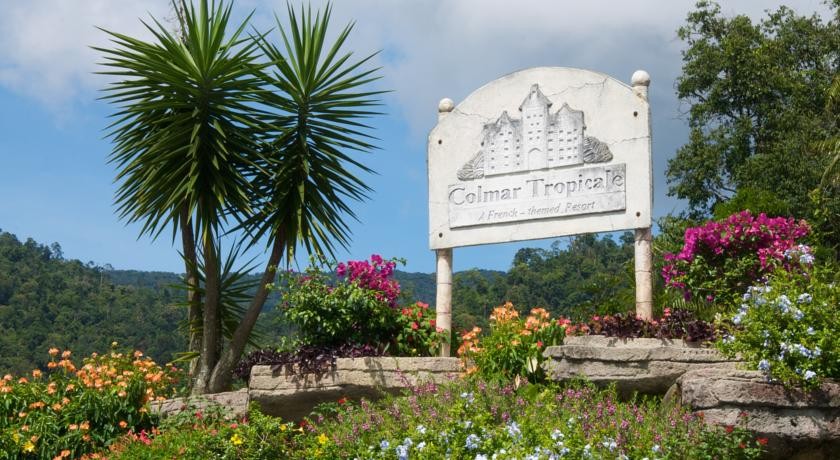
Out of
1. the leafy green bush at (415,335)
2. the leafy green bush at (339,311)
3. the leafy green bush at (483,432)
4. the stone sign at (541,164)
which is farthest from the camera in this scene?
the leafy green bush at (415,335)

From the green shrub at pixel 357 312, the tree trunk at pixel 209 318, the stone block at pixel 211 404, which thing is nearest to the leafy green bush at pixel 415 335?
the green shrub at pixel 357 312

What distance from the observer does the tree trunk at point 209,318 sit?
451 inches

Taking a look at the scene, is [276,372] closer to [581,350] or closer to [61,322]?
[581,350]

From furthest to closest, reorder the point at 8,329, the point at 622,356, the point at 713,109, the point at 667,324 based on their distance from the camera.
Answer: the point at 8,329 → the point at 713,109 → the point at 667,324 → the point at 622,356

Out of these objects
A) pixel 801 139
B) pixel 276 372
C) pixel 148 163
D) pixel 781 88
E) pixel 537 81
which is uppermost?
pixel 781 88

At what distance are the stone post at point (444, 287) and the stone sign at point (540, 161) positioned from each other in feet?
0.39

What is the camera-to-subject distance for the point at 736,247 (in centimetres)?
919

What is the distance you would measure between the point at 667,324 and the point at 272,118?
5.71 meters

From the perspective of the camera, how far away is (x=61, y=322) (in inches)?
1389

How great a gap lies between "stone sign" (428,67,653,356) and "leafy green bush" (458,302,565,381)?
1021 millimetres

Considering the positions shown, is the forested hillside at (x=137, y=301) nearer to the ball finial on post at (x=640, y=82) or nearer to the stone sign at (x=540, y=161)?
the stone sign at (x=540, y=161)

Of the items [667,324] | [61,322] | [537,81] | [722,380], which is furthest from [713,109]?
[61,322]

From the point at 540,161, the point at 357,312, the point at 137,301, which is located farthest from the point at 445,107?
the point at 137,301

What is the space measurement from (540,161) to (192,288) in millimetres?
4750
